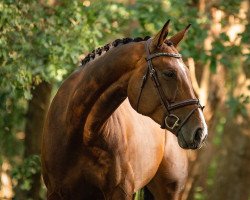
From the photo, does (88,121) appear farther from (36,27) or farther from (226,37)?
(226,37)

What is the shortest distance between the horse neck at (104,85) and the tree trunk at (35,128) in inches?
171

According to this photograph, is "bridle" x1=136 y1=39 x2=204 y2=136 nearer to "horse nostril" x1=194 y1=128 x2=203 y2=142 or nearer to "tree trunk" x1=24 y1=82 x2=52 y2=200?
"horse nostril" x1=194 y1=128 x2=203 y2=142

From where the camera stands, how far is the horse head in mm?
5629

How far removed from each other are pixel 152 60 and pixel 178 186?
8.62 ft

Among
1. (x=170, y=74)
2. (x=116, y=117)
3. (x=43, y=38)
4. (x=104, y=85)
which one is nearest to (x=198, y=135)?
(x=170, y=74)

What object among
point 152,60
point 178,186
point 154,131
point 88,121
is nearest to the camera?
point 152,60

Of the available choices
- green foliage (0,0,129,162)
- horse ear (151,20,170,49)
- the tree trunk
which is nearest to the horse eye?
horse ear (151,20,170,49)

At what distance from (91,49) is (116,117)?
10.7 feet

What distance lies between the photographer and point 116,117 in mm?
6574

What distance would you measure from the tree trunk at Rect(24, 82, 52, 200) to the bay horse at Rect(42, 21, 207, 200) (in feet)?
12.3

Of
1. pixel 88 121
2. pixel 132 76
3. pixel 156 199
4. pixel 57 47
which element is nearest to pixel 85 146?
pixel 88 121

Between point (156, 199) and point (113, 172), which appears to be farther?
point (156, 199)

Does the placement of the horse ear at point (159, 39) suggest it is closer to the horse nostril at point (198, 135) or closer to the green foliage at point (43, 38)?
the horse nostril at point (198, 135)

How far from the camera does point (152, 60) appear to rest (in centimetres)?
591
